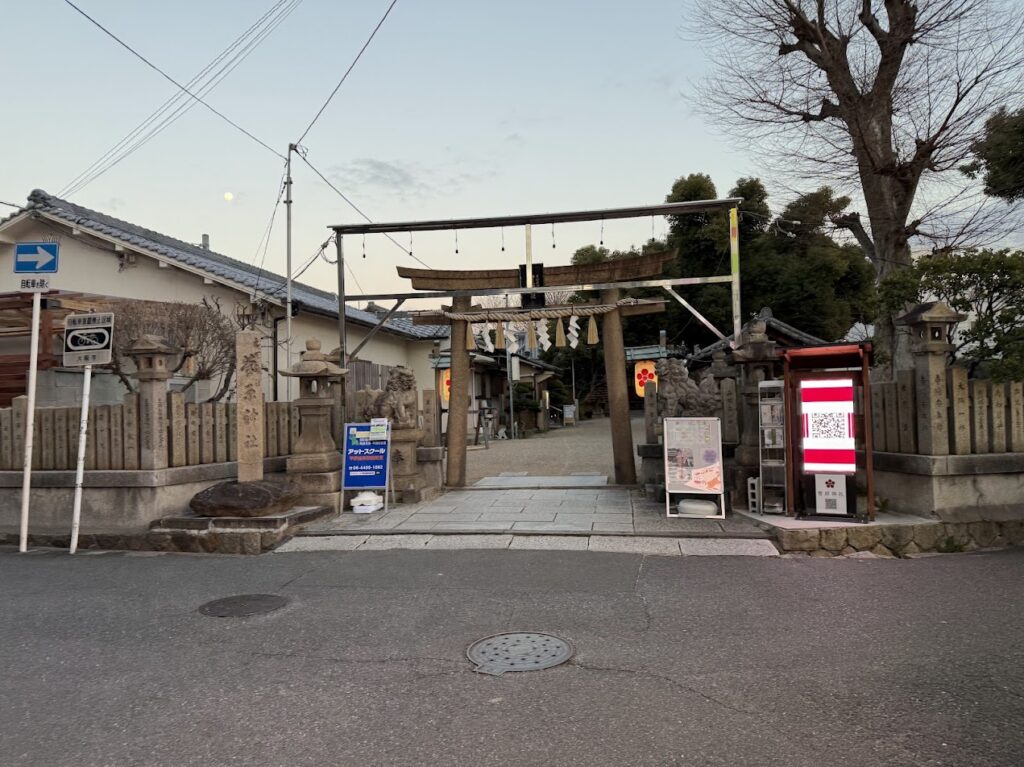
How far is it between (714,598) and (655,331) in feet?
105

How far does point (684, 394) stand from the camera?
32.4 ft

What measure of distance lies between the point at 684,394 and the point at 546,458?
839 cm

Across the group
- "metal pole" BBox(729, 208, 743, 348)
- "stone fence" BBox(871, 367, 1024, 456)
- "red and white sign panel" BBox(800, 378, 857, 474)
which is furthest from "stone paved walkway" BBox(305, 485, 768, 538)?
"metal pole" BBox(729, 208, 743, 348)

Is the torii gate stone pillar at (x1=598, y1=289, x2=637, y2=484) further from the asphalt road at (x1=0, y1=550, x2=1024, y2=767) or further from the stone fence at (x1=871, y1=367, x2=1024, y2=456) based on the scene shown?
the asphalt road at (x1=0, y1=550, x2=1024, y2=767)

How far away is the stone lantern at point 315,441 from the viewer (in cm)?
962

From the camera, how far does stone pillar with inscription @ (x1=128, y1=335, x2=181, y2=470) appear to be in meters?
8.43

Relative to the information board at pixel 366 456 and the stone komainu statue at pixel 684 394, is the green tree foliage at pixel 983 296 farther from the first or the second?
the information board at pixel 366 456

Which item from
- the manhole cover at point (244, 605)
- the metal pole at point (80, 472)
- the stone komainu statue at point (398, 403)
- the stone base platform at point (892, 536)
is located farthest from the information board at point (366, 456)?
the stone base platform at point (892, 536)

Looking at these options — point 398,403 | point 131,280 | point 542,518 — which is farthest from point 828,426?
point 131,280

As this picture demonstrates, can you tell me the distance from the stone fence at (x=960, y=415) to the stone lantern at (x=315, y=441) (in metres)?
7.65

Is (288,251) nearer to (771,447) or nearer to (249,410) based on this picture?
(249,410)

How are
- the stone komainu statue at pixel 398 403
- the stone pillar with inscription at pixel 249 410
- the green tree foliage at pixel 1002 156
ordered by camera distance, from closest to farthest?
1. the stone pillar with inscription at pixel 249 410
2. the stone komainu statue at pixel 398 403
3. the green tree foliage at pixel 1002 156

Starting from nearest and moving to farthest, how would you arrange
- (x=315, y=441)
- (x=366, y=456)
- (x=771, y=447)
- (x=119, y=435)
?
(x=771, y=447) → (x=119, y=435) → (x=366, y=456) → (x=315, y=441)

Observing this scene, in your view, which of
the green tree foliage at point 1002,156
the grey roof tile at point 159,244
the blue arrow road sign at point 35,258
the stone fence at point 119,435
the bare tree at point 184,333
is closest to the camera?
the blue arrow road sign at point 35,258
